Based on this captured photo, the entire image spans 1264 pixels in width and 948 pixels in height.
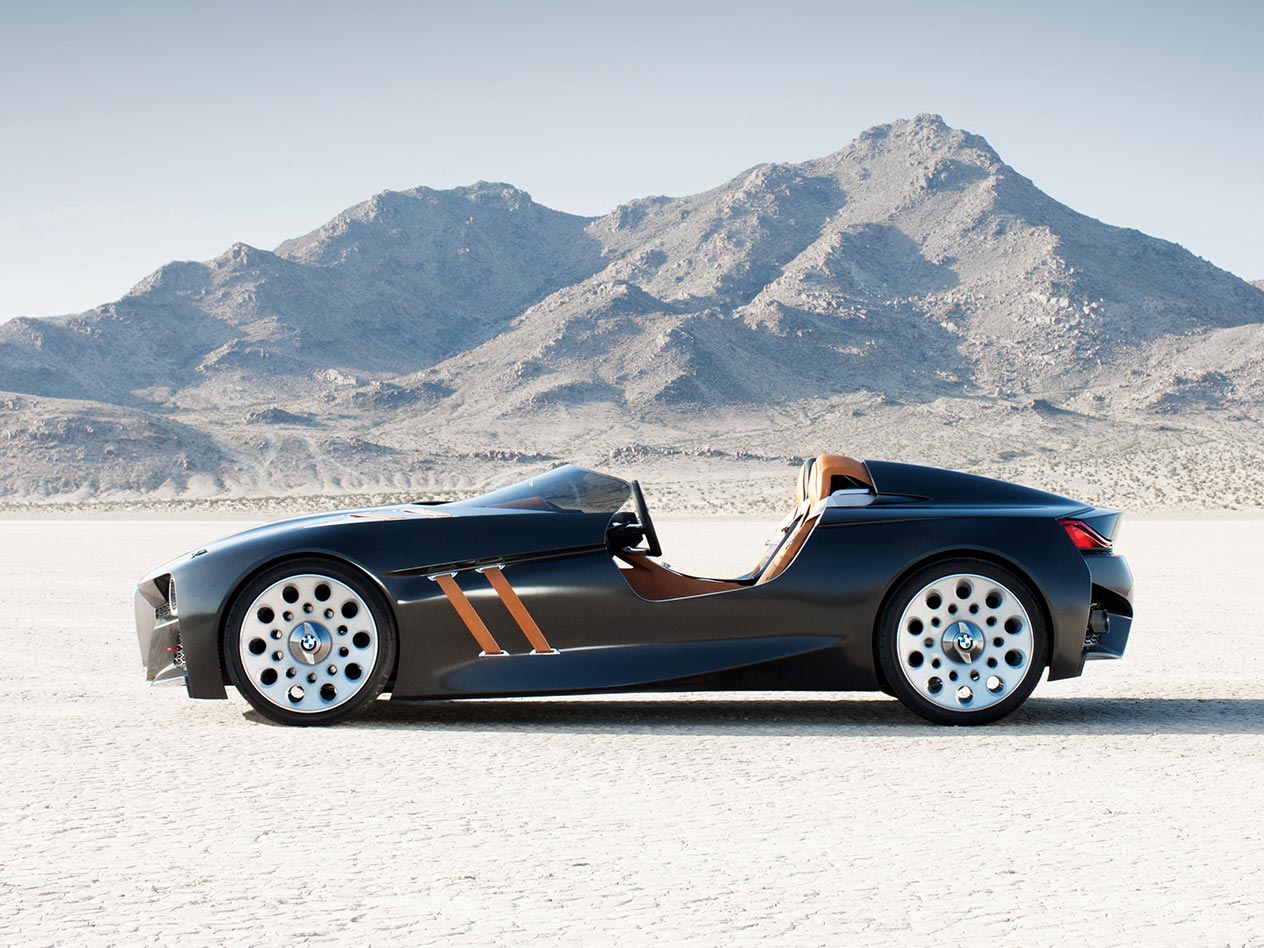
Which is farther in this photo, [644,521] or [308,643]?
[644,521]

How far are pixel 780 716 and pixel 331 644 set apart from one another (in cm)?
243

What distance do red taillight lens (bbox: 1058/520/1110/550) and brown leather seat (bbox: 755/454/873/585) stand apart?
101 centimetres

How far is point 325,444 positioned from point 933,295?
69759 millimetres

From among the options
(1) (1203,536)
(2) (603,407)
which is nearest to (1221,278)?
(2) (603,407)

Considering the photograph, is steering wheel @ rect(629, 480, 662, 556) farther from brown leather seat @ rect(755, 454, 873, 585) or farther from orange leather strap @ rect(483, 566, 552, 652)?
orange leather strap @ rect(483, 566, 552, 652)

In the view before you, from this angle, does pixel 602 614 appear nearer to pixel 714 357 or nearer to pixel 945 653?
pixel 945 653

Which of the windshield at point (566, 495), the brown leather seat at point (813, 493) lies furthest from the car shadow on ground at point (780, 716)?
the windshield at point (566, 495)

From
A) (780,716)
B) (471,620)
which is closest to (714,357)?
(780,716)

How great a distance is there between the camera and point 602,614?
7172mm

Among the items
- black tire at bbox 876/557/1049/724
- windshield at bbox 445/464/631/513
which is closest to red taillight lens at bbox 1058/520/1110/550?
black tire at bbox 876/557/1049/724

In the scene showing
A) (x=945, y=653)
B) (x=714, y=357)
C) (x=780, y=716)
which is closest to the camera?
(x=945, y=653)

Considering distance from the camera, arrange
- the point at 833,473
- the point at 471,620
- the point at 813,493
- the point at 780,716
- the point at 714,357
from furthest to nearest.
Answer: the point at 714,357, the point at 780,716, the point at 813,493, the point at 833,473, the point at 471,620

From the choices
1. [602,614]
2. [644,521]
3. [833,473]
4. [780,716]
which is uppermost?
[833,473]

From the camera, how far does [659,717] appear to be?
7.85m
